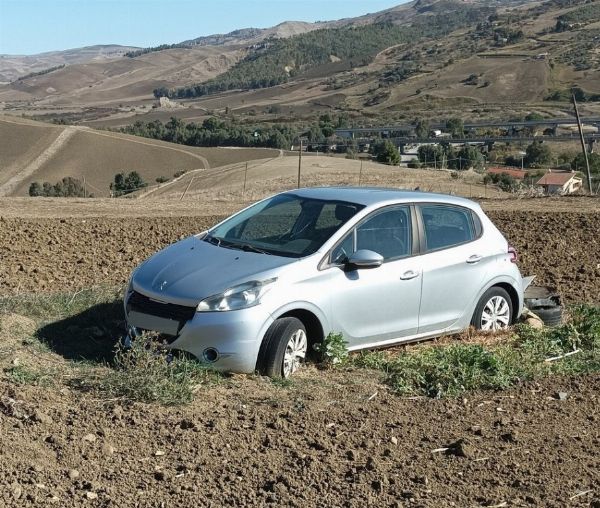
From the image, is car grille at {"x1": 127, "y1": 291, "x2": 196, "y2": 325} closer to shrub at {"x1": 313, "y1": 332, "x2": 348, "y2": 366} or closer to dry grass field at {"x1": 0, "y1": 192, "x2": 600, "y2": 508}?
dry grass field at {"x1": 0, "y1": 192, "x2": 600, "y2": 508}

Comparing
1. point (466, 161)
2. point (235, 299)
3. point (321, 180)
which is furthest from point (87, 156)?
point (235, 299)

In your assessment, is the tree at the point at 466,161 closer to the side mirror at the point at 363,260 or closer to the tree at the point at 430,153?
the tree at the point at 430,153

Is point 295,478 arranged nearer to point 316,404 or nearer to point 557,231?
point 316,404

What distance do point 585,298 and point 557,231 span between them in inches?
181

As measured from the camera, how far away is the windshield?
7.79 meters

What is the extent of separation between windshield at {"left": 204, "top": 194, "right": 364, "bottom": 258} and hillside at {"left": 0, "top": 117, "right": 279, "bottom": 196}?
5533 centimetres

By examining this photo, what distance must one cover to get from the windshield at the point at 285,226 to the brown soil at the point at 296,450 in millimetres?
1449

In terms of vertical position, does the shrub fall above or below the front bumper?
below

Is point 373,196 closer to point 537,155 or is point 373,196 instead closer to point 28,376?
point 28,376

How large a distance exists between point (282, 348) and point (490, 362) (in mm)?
1676

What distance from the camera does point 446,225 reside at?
340 inches

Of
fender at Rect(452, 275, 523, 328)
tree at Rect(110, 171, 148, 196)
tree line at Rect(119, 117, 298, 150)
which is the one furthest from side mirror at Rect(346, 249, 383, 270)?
tree line at Rect(119, 117, 298, 150)

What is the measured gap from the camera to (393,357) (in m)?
7.86

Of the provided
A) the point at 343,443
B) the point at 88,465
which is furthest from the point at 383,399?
the point at 88,465
